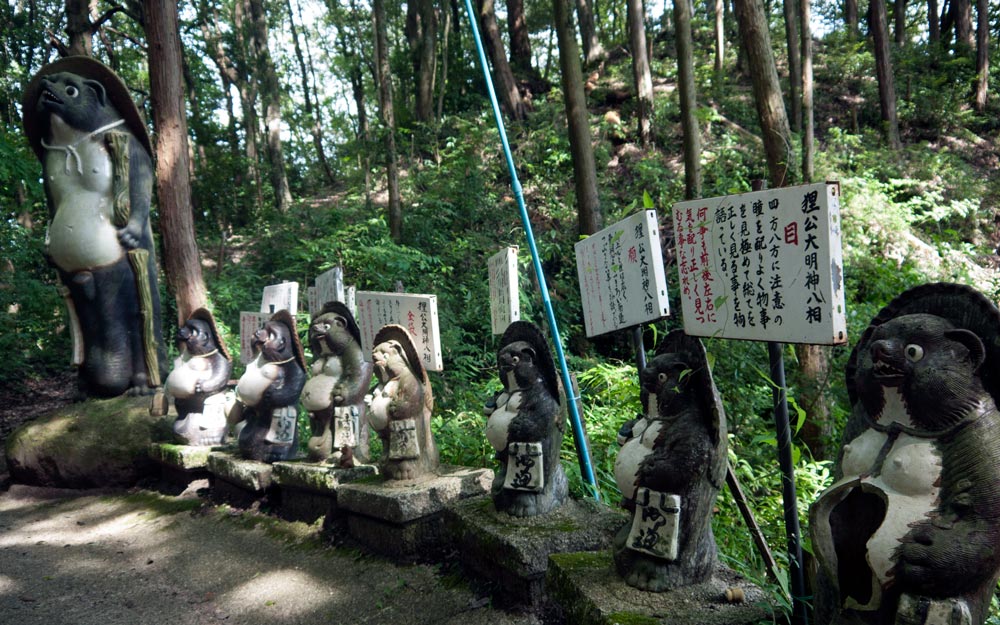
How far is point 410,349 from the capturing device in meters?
4.19

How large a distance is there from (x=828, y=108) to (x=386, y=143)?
398 inches

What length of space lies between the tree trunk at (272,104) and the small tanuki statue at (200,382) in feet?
30.5

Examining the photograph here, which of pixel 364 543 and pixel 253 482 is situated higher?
pixel 253 482

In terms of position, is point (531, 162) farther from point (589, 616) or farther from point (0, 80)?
point (589, 616)

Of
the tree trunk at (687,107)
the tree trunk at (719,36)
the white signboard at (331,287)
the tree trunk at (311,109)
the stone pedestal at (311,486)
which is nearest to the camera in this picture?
the stone pedestal at (311,486)

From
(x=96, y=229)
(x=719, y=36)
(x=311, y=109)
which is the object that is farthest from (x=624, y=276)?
(x=311, y=109)

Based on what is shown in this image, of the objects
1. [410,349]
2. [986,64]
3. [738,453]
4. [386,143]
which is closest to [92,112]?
[386,143]

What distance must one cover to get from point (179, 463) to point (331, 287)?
2.11 meters

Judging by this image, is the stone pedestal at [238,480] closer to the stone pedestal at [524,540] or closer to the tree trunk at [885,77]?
the stone pedestal at [524,540]

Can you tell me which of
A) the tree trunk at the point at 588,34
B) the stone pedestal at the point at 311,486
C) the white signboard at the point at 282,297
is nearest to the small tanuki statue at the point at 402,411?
the stone pedestal at the point at 311,486

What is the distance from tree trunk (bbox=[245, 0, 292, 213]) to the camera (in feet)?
49.5

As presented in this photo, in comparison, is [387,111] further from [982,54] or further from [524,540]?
[982,54]

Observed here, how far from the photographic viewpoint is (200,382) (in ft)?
19.3

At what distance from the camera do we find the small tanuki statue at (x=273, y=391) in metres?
5.05
